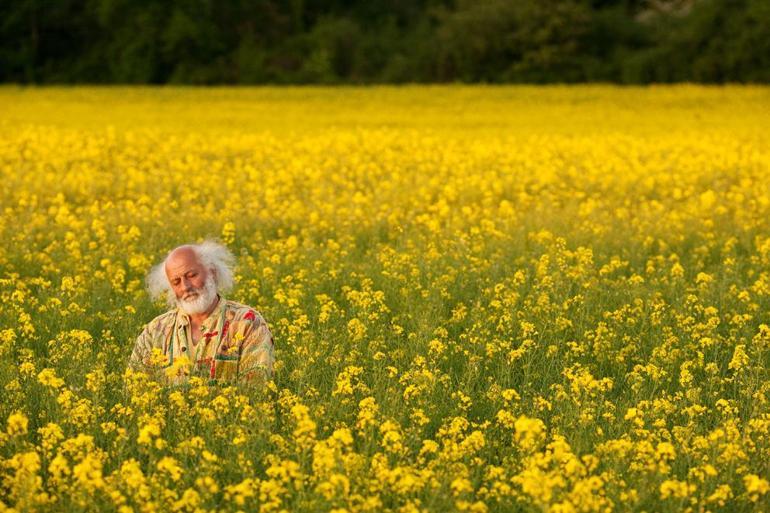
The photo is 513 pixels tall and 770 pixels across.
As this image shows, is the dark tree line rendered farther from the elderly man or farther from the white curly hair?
the elderly man

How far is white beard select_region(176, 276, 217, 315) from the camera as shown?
5.71 metres

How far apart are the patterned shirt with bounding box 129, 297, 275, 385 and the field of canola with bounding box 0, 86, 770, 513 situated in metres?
0.13

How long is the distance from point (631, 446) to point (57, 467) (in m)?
2.23

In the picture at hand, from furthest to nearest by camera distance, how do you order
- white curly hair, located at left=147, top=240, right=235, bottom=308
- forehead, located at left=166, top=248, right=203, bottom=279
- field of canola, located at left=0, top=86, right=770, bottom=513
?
1. white curly hair, located at left=147, top=240, right=235, bottom=308
2. forehead, located at left=166, top=248, right=203, bottom=279
3. field of canola, located at left=0, top=86, right=770, bottom=513

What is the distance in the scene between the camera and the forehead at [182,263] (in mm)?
5762

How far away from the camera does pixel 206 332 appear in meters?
5.80

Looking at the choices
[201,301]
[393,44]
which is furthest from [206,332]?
[393,44]

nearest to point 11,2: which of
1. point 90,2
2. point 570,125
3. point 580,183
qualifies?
point 90,2

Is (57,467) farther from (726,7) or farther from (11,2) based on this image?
(11,2)

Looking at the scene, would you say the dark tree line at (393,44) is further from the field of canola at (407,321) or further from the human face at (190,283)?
the human face at (190,283)

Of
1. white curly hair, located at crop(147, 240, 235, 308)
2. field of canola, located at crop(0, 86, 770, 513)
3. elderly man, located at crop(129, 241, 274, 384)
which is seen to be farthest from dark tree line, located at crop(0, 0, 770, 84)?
elderly man, located at crop(129, 241, 274, 384)

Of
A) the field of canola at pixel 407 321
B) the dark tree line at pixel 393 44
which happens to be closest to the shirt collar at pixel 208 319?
the field of canola at pixel 407 321

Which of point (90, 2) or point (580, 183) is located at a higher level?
point (90, 2)

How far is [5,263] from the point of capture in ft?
31.2
